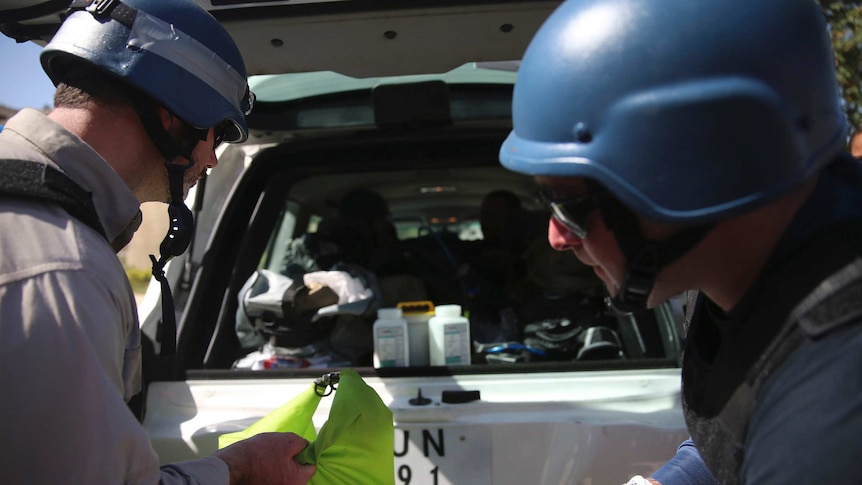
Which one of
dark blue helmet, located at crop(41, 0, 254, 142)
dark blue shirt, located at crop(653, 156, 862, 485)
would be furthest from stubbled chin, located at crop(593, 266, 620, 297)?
dark blue helmet, located at crop(41, 0, 254, 142)

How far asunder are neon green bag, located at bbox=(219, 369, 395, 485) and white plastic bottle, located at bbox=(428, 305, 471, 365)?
21.9 inches

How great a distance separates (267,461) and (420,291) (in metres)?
1.69

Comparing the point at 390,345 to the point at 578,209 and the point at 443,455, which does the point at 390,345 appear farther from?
the point at 578,209

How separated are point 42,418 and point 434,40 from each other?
141 centimetres

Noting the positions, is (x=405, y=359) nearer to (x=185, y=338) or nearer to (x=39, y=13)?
(x=185, y=338)

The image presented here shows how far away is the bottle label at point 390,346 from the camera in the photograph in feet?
8.03

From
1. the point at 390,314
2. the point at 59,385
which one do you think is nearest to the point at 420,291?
the point at 390,314

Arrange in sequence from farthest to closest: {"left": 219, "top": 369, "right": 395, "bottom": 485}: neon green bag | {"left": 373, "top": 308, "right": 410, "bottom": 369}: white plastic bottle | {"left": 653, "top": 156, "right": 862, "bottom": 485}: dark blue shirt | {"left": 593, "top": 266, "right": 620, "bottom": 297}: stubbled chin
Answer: {"left": 373, "top": 308, "right": 410, "bottom": 369}: white plastic bottle, {"left": 219, "top": 369, "right": 395, "bottom": 485}: neon green bag, {"left": 593, "top": 266, "right": 620, "bottom": 297}: stubbled chin, {"left": 653, "top": 156, "right": 862, "bottom": 485}: dark blue shirt

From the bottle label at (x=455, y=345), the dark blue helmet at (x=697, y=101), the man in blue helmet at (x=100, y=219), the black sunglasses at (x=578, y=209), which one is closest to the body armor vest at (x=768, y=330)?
the dark blue helmet at (x=697, y=101)

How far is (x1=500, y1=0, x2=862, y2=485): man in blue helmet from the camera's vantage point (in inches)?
38.4

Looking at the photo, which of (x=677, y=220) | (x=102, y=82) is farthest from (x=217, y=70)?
(x=677, y=220)

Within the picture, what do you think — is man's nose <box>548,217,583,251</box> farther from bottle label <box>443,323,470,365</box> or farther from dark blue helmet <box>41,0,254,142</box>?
bottle label <box>443,323,470,365</box>

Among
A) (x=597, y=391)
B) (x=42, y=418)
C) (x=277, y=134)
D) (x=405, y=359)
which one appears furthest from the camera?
(x=277, y=134)

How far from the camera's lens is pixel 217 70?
5.25 ft
